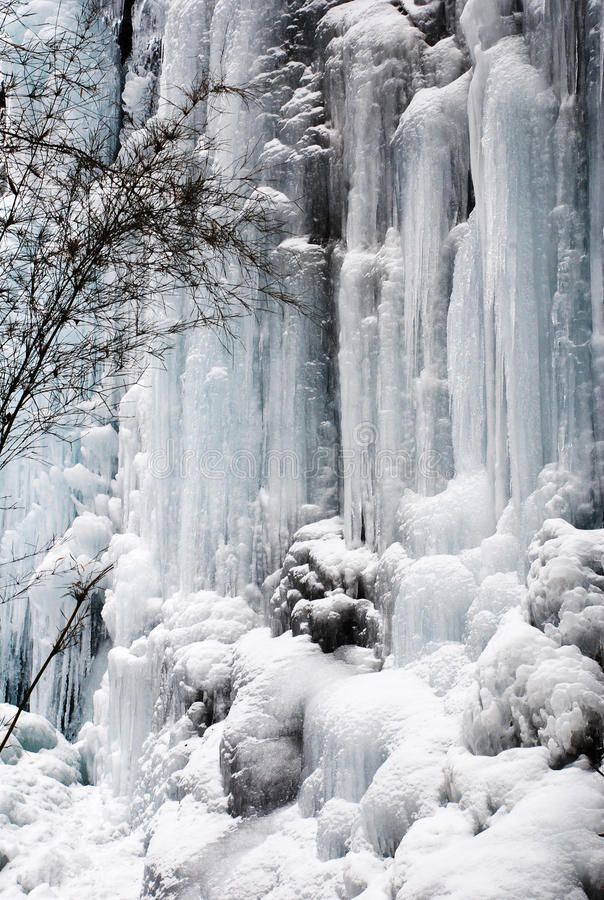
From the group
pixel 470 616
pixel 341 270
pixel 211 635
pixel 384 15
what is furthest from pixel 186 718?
pixel 384 15

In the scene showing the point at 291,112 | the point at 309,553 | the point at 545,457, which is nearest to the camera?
the point at 545,457

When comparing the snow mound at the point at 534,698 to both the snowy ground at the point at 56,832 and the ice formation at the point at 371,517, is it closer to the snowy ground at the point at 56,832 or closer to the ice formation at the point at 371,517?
the ice formation at the point at 371,517

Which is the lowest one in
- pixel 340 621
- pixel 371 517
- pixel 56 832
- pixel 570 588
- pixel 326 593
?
pixel 56 832

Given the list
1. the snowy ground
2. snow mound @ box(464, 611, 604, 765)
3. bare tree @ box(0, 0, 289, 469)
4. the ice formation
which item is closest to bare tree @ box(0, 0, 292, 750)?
bare tree @ box(0, 0, 289, 469)

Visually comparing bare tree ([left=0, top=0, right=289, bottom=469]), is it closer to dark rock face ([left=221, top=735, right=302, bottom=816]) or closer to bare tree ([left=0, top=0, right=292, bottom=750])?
bare tree ([left=0, top=0, right=292, bottom=750])

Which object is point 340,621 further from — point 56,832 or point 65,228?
point 65,228

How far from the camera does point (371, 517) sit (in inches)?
240

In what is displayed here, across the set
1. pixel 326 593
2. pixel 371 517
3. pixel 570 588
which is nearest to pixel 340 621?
pixel 326 593

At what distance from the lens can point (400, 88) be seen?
6531 millimetres

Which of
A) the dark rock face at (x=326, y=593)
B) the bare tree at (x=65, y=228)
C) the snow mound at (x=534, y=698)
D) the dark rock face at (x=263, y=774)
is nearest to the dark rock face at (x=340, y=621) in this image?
the dark rock face at (x=326, y=593)

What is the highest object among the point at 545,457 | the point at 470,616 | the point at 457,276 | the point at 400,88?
the point at 400,88

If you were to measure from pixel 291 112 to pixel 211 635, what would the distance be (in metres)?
4.41

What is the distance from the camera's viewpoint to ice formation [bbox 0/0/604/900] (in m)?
3.76

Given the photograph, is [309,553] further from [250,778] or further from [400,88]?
[400,88]
